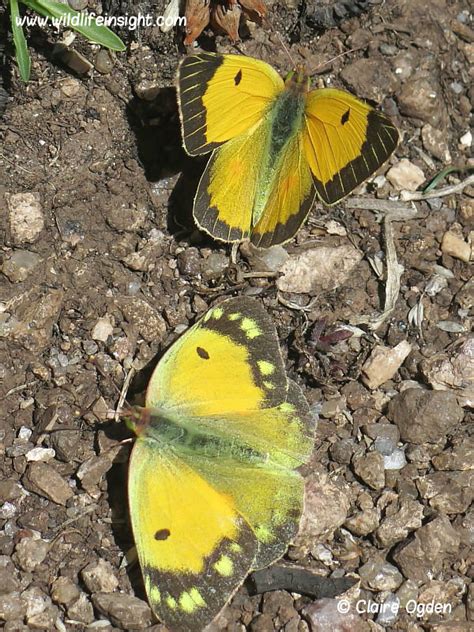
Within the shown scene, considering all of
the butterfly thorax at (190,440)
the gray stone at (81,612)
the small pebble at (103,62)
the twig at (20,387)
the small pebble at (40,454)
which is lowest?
the gray stone at (81,612)

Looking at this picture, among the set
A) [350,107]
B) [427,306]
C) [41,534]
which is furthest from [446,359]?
[41,534]

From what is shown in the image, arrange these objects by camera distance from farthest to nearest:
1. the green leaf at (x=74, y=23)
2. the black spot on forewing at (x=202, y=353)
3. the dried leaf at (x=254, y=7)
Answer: the dried leaf at (x=254, y=7), the green leaf at (x=74, y=23), the black spot on forewing at (x=202, y=353)

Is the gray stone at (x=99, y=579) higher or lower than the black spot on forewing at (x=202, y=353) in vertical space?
lower

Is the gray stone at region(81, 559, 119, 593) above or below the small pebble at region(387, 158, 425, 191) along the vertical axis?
below

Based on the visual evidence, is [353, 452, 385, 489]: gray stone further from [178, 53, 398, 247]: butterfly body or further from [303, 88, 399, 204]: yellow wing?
[303, 88, 399, 204]: yellow wing

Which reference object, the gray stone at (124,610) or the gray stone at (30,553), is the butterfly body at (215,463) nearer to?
the gray stone at (124,610)

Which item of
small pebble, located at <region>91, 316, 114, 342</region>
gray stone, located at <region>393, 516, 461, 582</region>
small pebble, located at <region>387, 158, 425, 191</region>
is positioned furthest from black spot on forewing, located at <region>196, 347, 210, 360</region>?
small pebble, located at <region>387, 158, 425, 191</region>

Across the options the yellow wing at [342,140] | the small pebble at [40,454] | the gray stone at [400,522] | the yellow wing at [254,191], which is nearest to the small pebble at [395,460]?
the gray stone at [400,522]

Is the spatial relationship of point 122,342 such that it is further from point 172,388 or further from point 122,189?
point 122,189
